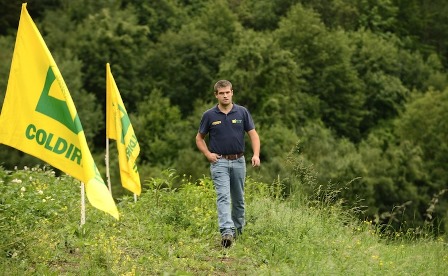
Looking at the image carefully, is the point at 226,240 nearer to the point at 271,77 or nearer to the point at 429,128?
the point at 271,77

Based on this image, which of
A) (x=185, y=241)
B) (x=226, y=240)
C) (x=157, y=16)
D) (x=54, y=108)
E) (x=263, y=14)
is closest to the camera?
(x=54, y=108)

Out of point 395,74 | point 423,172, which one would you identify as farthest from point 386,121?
point 423,172

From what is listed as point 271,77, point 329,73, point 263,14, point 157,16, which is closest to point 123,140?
point 271,77

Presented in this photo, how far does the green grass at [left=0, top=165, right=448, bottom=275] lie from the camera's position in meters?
8.07

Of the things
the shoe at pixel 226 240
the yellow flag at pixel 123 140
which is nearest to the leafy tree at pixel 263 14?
the yellow flag at pixel 123 140

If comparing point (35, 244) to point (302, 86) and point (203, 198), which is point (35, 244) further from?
point (302, 86)

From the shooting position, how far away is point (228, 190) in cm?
920

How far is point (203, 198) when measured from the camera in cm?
1130

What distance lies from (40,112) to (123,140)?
4.33 meters

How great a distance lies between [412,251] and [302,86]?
47.7m

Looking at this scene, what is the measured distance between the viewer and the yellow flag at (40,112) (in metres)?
8.35

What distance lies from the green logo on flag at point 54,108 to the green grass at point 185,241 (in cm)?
112

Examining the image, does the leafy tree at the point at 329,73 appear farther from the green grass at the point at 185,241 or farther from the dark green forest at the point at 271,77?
the green grass at the point at 185,241

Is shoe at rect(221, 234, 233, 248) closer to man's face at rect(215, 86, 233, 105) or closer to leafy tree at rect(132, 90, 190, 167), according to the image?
man's face at rect(215, 86, 233, 105)
